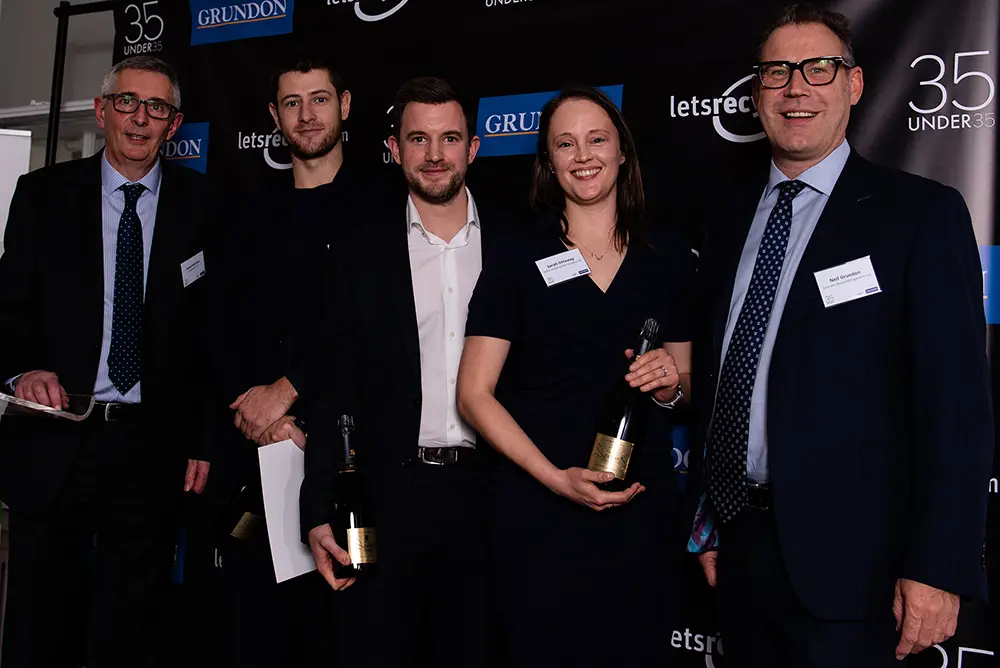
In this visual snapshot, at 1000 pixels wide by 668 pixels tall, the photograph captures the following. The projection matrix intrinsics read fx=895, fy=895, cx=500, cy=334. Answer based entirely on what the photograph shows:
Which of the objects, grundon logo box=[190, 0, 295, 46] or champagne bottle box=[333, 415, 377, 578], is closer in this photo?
champagne bottle box=[333, 415, 377, 578]

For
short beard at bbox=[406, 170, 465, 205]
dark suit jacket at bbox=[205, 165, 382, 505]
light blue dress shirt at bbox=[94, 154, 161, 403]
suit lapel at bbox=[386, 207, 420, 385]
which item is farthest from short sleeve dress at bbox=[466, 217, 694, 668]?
light blue dress shirt at bbox=[94, 154, 161, 403]

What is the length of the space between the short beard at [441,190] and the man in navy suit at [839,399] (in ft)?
2.60

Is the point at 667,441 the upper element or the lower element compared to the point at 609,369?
lower

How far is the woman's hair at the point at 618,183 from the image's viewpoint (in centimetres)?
226

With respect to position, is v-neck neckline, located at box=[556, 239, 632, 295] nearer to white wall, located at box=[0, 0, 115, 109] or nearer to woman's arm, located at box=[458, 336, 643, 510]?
woman's arm, located at box=[458, 336, 643, 510]

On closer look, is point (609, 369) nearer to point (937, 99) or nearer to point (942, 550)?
point (942, 550)

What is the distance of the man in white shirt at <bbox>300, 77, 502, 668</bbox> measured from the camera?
7.54 ft

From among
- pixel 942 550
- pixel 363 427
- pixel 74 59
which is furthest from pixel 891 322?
pixel 74 59

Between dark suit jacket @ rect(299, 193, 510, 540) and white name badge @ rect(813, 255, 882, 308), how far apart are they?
102cm

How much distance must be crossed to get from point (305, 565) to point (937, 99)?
227 centimetres

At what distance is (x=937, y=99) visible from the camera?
8.61 ft

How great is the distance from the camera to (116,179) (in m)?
3.08

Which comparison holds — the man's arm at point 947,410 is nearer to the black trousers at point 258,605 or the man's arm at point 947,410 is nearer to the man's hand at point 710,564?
the man's hand at point 710,564

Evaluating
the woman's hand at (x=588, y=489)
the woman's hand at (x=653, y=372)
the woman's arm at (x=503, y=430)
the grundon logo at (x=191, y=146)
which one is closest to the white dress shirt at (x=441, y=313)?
the woman's arm at (x=503, y=430)
